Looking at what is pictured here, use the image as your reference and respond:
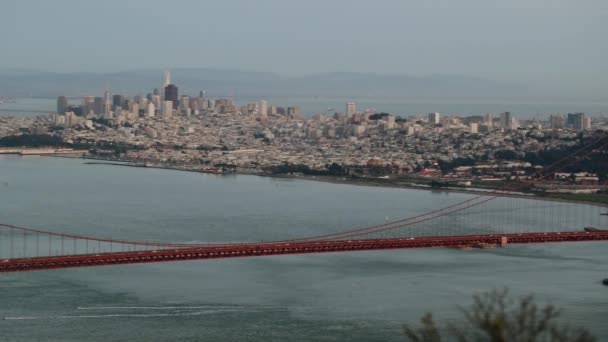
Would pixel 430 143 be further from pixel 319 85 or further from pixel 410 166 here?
pixel 319 85

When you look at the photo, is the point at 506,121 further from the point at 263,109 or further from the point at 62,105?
the point at 62,105

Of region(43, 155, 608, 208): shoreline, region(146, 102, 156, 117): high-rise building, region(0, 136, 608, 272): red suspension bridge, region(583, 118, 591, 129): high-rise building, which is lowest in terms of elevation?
region(0, 136, 608, 272): red suspension bridge

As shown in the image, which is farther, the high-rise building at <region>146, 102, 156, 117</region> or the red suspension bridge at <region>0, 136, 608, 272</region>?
the high-rise building at <region>146, 102, 156, 117</region>

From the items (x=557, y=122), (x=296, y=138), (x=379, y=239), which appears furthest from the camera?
(x=557, y=122)

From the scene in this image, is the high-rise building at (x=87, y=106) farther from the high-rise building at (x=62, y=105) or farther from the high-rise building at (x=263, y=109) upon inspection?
the high-rise building at (x=263, y=109)

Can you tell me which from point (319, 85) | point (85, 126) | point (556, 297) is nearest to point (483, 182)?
point (556, 297)

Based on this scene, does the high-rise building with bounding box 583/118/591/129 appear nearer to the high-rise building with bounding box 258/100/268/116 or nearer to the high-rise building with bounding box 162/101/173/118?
the high-rise building with bounding box 258/100/268/116

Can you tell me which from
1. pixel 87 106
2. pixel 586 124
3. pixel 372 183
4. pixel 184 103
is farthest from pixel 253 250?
pixel 184 103

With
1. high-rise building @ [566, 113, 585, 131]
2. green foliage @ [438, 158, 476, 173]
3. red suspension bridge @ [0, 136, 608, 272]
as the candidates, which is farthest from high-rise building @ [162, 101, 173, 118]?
red suspension bridge @ [0, 136, 608, 272]
